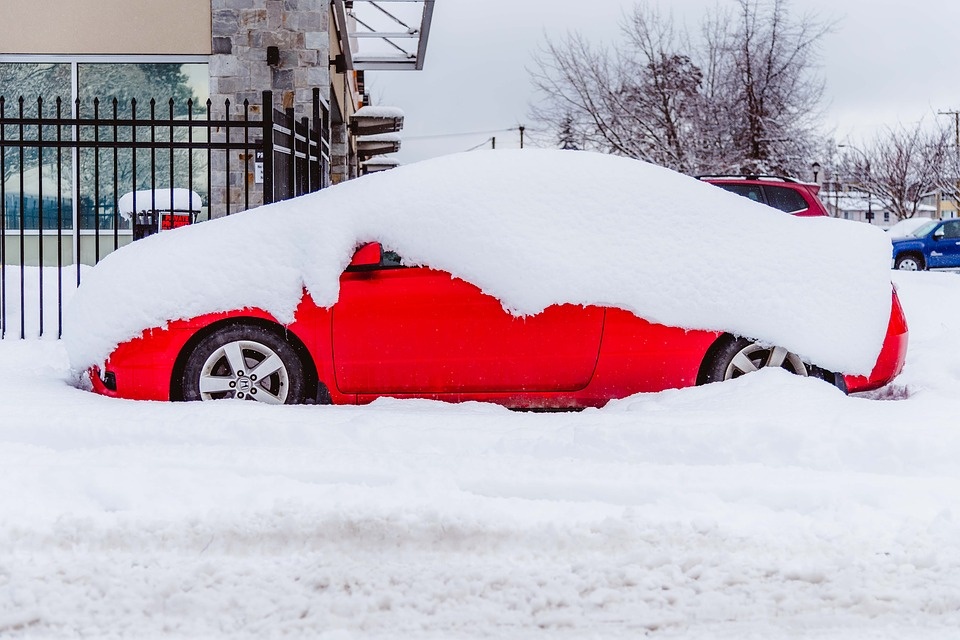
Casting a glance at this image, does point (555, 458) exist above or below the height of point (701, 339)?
below

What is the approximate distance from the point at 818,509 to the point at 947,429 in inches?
52.4

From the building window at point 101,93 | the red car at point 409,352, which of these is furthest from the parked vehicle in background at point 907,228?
the red car at point 409,352

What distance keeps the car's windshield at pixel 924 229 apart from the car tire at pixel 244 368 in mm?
21735

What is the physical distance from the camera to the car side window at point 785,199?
42.2 ft

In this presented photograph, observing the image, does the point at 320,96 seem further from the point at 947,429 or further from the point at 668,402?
the point at 947,429

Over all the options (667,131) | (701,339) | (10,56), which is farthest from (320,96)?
(667,131)

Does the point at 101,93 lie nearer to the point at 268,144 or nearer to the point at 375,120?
the point at 268,144

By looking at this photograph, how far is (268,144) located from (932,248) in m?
19.7

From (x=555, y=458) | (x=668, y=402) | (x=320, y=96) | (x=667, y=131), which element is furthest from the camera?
(x=667, y=131)

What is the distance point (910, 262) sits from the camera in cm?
2378

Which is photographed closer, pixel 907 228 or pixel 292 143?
pixel 292 143

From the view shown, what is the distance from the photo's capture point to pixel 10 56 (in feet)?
41.4

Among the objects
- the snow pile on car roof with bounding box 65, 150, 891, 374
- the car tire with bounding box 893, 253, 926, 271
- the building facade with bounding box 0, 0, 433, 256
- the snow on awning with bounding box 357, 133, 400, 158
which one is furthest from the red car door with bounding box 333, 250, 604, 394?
the car tire with bounding box 893, 253, 926, 271

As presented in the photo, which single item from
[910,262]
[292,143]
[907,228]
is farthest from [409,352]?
[907,228]
